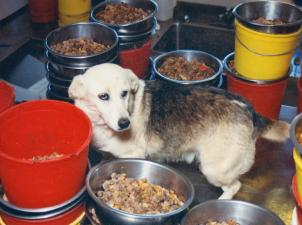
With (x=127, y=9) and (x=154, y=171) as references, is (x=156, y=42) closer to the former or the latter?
(x=127, y=9)

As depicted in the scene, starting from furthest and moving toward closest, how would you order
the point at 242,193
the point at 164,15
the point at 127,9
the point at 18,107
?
the point at 164,15 < the point at 127,9 < the point at 242,193 < the point at 18,107

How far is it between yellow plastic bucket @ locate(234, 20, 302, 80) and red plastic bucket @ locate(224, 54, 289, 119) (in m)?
0.04

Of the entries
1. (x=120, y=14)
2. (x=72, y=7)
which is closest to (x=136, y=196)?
(x=120, y=14)

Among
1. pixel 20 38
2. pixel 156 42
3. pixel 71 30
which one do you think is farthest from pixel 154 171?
pixel 20 38

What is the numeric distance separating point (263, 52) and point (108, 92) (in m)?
1.12

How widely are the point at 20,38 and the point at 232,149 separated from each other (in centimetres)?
202

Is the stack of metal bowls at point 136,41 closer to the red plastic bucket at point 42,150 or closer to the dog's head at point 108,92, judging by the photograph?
the dog's head at point 108,92

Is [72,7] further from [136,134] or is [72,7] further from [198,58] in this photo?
[136,134]

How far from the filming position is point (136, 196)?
2322mm

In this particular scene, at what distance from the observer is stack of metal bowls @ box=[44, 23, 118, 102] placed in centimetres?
273

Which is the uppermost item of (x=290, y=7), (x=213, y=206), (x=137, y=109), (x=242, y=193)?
(x=290, y=7)

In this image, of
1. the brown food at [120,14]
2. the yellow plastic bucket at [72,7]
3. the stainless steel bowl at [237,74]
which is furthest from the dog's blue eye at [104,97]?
the yellow plastic bucket at [72,7]

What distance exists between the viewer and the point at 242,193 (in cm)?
278

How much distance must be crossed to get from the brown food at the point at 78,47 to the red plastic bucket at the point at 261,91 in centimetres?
83
